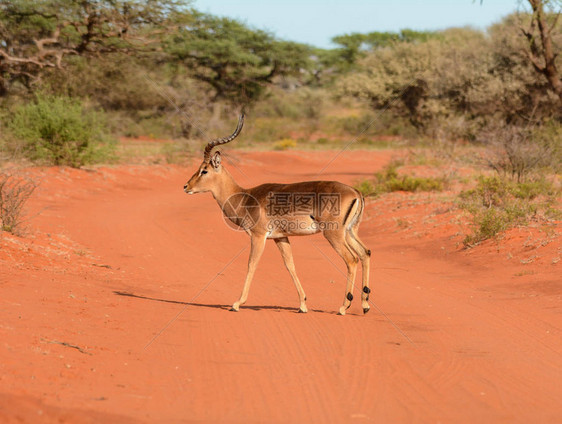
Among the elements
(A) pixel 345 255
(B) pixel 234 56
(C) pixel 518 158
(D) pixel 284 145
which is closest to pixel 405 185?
(C) pixel 518 158

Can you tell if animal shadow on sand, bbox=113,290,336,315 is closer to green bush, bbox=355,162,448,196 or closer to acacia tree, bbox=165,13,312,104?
green bush, bbox=355,162,448,196

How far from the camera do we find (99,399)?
5.24 m

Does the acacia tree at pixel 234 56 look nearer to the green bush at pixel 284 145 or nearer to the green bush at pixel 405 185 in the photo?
the green bush at pixel 284 145

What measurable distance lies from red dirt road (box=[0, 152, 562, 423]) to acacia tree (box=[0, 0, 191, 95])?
1696cm

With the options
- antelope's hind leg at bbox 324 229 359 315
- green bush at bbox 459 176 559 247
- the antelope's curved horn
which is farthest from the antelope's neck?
green bush at bbox 459 176 559 247

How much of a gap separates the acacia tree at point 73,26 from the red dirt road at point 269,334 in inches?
668

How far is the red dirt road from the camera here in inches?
211

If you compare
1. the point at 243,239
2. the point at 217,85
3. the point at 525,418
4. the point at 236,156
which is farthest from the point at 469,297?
the point at 217,85

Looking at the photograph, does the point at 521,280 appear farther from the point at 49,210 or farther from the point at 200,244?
the point at 49,210

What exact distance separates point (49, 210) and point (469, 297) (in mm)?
12048

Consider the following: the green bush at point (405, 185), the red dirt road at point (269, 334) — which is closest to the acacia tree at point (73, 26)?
the green bush at point (405, 185)

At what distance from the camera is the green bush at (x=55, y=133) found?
24.8 meters

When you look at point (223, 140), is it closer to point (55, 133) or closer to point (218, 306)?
point (218, 306)

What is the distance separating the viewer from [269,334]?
25.1 ft
